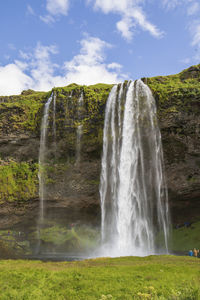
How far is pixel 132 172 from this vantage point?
3291 cm

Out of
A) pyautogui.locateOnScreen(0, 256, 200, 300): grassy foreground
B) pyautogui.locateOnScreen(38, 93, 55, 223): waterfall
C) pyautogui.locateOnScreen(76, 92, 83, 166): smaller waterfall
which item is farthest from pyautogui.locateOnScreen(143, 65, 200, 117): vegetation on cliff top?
pyautogui.locateOnScreen(0, 256, 200, 300): grassy foreground

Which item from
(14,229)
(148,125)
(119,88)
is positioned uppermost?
(119,88)

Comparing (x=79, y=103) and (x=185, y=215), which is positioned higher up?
(x=79, y=103)

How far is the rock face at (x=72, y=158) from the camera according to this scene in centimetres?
3344

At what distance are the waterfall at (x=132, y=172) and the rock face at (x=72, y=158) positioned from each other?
4.90 feet

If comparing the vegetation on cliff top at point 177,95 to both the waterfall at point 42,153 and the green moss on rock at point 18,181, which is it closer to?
the waterfall at point 42,153

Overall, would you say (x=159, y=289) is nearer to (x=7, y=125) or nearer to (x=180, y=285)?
(x=180, y=285)

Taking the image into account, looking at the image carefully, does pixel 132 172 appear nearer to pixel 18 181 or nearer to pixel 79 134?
pixel 79 134

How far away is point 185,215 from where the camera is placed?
37.2 metres

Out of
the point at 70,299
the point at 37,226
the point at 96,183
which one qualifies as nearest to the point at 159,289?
the point at 70,299

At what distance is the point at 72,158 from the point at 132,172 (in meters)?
10.6

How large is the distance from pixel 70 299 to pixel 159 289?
12.7 ft

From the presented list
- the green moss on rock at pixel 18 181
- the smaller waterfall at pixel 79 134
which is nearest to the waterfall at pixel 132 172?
the smaller waterfall at pixel 79 134

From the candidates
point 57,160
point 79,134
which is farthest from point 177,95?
point 57,160
